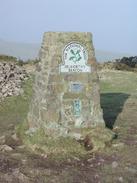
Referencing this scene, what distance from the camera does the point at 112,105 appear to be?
1767cm

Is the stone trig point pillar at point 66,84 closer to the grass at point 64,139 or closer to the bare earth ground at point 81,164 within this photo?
the grass at point 64,139

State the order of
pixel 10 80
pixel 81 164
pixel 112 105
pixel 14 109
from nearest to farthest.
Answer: pixel 81 164
pixel 14 109
pixel 112 105
pixel 10 80

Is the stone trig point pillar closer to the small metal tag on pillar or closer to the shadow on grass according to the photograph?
the small metal tag on pillar

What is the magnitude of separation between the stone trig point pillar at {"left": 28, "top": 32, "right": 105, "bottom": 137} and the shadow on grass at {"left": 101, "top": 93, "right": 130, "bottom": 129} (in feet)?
6.56

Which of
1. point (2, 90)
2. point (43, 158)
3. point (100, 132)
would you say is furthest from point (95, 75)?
point (2, 90)

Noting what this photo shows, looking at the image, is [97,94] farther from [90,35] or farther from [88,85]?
[90,35]

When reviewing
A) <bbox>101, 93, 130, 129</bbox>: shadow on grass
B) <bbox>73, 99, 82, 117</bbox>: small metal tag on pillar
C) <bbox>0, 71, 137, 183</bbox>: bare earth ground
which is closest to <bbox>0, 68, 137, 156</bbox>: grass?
<bbox>101, 93, 130, 129</bbox>: shadow on grass

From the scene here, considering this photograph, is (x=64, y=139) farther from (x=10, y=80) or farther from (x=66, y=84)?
(x=10, y=80)

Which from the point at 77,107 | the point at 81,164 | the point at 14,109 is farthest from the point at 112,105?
the point at 81,164

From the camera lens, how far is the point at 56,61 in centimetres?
1145

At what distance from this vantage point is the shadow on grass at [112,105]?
14.6m

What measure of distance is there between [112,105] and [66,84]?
629cm

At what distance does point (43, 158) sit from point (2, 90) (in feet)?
29.1

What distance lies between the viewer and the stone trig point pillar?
1149 centimetres
